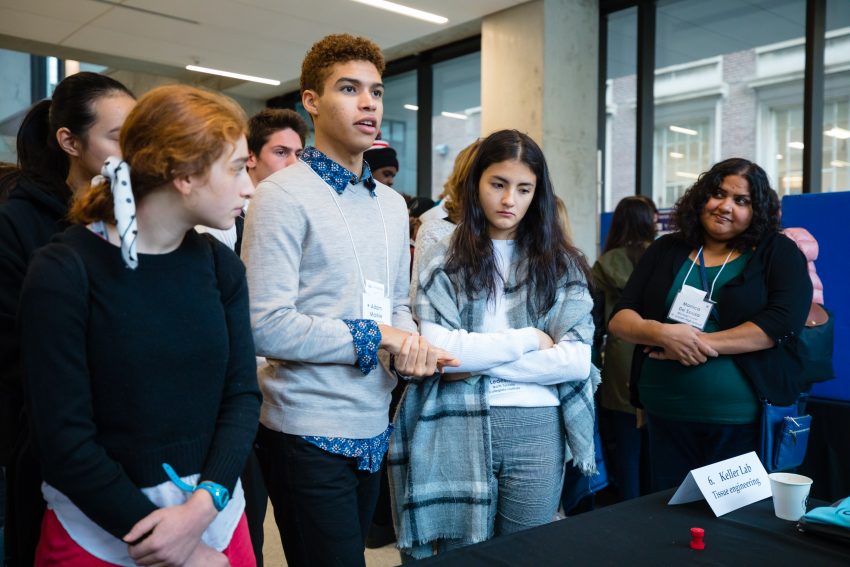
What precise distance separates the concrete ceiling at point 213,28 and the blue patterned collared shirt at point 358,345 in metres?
4.34

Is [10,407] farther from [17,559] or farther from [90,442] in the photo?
[90,442]

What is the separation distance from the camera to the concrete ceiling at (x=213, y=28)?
5.55 metres

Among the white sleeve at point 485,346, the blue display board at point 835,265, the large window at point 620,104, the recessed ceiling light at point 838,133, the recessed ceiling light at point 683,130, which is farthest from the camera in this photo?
the recessed ceiling light at point 683,130

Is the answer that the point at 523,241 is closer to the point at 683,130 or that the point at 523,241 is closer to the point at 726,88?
the point at 683,130

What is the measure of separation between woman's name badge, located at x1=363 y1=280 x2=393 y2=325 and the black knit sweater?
1.03 ft

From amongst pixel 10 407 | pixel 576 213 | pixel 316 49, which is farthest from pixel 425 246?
pixel 576 213

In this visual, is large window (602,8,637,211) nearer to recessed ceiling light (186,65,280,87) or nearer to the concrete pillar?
the concrete pillar

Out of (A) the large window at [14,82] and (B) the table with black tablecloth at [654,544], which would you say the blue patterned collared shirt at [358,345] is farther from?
(A) the large window at [14,82]

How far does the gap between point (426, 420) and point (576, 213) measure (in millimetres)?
4132

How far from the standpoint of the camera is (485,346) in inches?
60.8

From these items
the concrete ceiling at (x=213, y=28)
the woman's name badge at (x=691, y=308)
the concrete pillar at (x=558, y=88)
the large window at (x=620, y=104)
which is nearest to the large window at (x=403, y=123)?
the concrete ceiling at (x=213, y=28)

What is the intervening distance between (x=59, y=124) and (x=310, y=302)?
574 mm

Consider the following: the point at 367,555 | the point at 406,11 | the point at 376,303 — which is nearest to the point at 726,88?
the point at 406,11

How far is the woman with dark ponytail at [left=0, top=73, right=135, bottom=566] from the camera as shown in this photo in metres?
1.15
